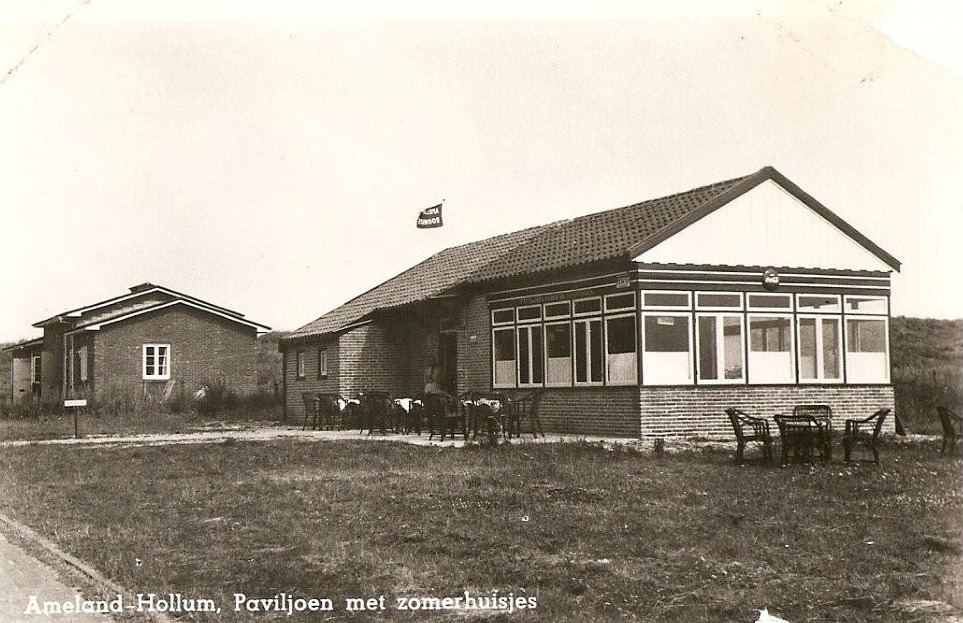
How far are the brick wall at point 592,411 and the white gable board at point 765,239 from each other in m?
Result: 2.68

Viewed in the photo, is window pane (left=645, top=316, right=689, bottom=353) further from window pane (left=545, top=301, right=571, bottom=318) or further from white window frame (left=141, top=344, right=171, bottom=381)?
white window frame (left=141, top=344, right=171, bottom=381)

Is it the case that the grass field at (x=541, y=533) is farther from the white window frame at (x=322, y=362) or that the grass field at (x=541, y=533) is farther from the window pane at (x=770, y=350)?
the white window frame at (x=322, y=362)

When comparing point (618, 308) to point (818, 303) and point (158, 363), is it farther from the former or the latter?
point (158, 363)

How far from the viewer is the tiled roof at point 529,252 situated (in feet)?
63.9

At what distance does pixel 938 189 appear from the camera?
8336 mm

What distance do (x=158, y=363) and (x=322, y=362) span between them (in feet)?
35.5

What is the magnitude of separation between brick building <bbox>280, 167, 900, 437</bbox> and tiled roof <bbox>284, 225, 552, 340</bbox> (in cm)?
275

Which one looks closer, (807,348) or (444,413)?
(444,413)

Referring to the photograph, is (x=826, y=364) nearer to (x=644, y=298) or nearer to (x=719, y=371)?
(x=719, y=371)

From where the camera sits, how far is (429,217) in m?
28.3

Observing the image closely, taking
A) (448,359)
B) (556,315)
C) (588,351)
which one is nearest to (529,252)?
(556,315)

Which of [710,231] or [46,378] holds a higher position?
[710,231]

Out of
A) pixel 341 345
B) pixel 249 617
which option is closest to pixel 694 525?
pixel 249 617

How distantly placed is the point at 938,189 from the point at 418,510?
5.47 m
